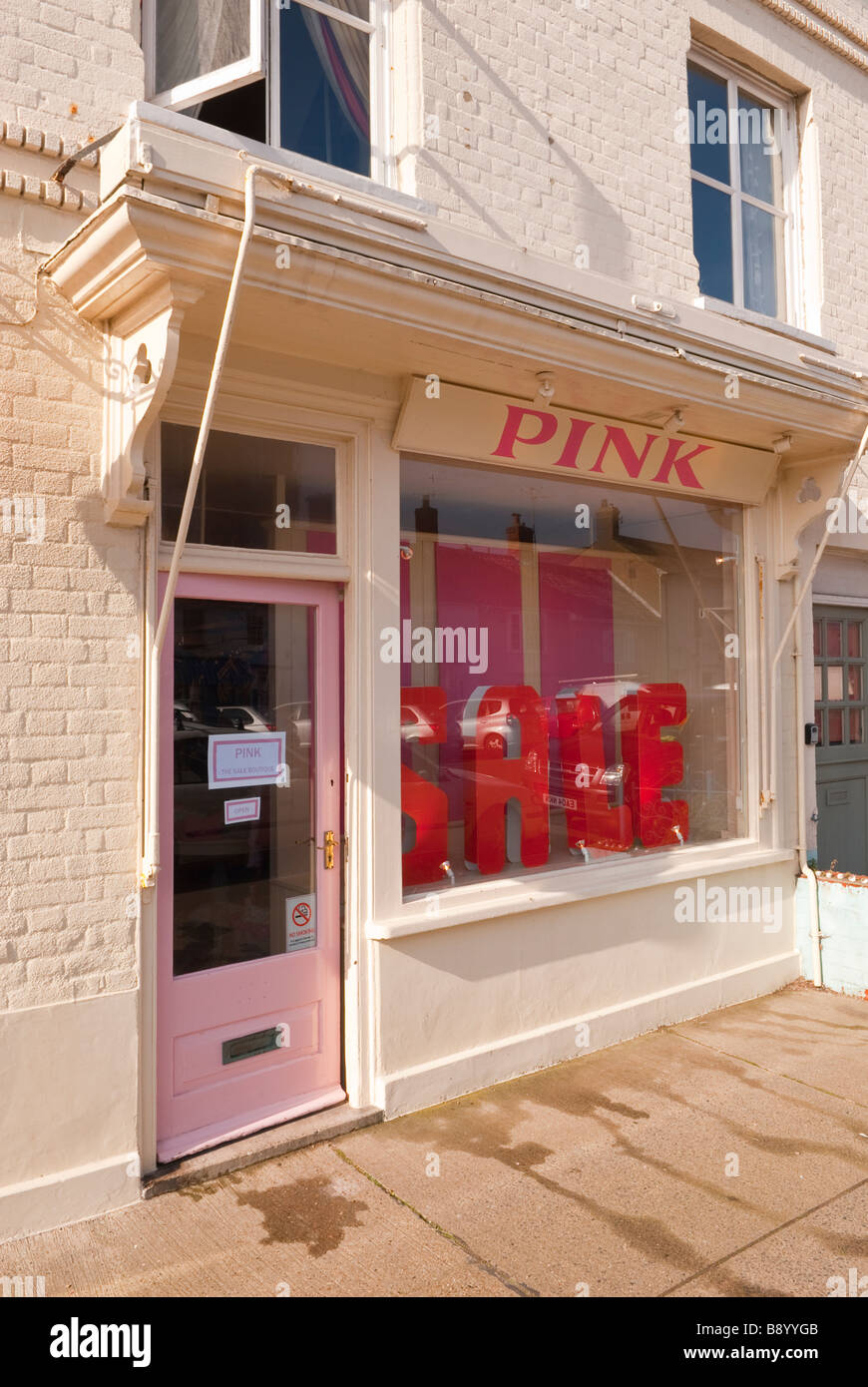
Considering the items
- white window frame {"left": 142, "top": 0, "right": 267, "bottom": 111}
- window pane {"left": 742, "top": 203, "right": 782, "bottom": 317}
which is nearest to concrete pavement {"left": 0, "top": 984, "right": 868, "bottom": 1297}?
white window frame {"left": 142, "top": 0, "right": 267, "bottom": 111}

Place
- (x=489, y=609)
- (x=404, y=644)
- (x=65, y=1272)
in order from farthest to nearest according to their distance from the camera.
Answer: (x=489, y=609) < (x=404, y=644) < (x=65, y=1272)

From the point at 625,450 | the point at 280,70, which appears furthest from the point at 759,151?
the point at 280,70

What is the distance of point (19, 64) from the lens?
3383 millimetres

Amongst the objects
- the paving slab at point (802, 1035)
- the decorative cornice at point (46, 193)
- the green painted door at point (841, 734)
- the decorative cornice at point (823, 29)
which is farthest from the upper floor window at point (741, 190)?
the paving slab at point (802, 1035)

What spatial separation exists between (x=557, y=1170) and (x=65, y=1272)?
70.9 inches

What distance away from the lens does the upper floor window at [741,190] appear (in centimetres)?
609


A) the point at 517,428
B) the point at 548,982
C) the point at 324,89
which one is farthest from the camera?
the point at 548,982

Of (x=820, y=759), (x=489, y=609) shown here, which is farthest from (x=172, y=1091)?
(x=820, y=759)

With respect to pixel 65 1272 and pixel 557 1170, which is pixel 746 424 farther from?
pixel 65 1272

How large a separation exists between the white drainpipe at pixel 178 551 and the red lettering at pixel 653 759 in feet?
10.2

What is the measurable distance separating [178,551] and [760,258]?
5.07 m

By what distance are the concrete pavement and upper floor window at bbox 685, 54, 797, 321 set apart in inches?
188

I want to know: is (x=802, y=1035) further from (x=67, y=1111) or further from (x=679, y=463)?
(x=67, y=1111)

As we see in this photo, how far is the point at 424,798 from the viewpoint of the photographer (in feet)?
15.5
